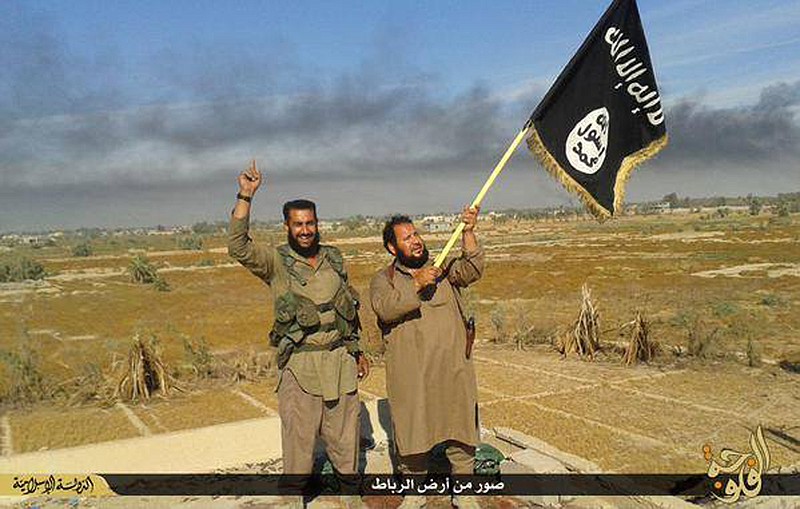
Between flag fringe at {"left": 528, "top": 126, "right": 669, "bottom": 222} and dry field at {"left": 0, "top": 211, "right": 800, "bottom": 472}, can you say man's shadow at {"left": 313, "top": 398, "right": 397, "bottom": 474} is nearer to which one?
dry field at {"left": 0, "top": 211, "right": 800, "bottom": 472}

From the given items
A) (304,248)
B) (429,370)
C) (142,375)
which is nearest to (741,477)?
(429,370)

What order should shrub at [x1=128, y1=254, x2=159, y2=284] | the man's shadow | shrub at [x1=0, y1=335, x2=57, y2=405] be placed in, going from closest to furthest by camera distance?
the man's shadow
shrub at [x1=0, y1=335, x2=57, y2=405]
shrub at [x1=128, y1=254, x2=159, y2=284]

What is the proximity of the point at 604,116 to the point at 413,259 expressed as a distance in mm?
1842

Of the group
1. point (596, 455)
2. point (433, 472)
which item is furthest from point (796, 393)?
point (433, 472)

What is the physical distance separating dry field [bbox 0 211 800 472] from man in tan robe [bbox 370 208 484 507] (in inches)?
12.6

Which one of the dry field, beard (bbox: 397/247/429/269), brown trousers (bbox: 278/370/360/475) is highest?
beard (bbox: 397/247/429/269)

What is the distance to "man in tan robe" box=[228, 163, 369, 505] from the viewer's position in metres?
3.83

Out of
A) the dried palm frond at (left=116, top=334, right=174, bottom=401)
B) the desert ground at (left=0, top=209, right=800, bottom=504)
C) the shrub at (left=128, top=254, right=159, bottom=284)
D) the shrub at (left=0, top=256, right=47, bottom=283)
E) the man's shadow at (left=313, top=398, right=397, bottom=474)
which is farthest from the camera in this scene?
the shrub at (left=0, top=256, right=47, bottom=283)

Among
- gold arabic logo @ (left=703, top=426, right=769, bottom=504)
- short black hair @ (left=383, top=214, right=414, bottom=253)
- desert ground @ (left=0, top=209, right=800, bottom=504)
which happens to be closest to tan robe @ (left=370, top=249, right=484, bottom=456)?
short black hair @ (left=383, top=214, right=414, bottom=253)

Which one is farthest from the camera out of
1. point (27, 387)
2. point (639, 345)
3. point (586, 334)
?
point (586, 334)

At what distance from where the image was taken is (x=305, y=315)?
3.81 meters

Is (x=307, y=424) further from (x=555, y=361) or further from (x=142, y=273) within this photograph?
(x=142, y=273)

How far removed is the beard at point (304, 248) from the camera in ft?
12.8

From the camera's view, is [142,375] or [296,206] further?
[142,375]
